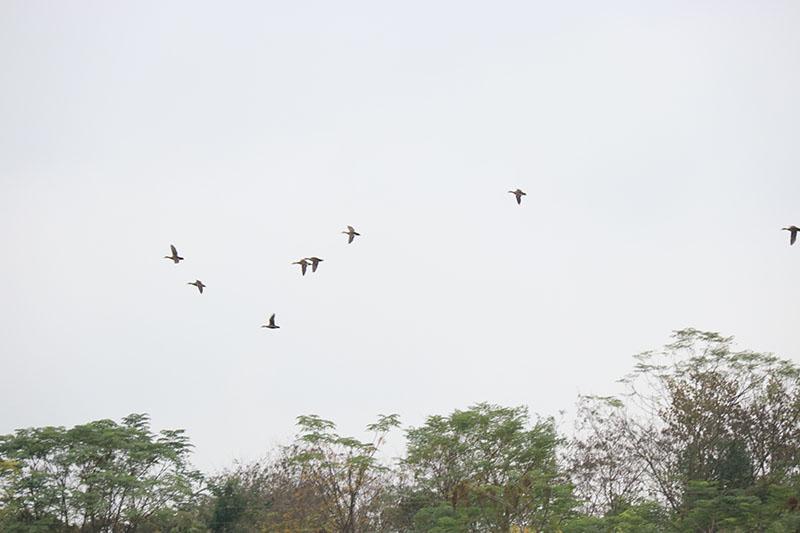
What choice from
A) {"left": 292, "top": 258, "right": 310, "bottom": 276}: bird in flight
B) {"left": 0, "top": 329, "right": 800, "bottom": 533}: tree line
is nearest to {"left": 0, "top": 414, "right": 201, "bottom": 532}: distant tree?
{"left": 0, "top": 329, "right": 800, "bottom": 533}: tree line

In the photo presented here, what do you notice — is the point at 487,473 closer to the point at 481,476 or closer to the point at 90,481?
the point at 481,476

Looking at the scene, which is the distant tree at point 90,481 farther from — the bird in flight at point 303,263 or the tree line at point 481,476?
the bird in flight at point 303,263

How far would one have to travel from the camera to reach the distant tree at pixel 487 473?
72.8 ft

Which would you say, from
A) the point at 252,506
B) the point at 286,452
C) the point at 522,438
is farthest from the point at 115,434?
the point at 522,438

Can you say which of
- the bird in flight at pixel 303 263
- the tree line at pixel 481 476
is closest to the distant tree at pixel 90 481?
the tree line at pixel 481 476

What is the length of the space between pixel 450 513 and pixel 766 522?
771 cm

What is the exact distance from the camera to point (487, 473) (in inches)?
917

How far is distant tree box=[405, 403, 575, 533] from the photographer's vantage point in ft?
72.8

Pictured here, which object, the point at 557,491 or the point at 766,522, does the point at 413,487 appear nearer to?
the point at 557,491

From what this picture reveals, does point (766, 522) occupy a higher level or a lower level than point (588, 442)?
lower

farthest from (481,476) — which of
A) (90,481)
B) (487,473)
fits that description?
(90,481)

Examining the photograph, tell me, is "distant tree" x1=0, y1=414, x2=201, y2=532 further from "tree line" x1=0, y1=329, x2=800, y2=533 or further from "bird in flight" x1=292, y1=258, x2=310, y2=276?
"bird in flight" x1=292, y1=258, x2=310, y2=276

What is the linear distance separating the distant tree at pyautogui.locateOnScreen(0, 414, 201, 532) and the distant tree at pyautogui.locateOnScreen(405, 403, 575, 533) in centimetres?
753

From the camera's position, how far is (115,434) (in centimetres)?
2558
